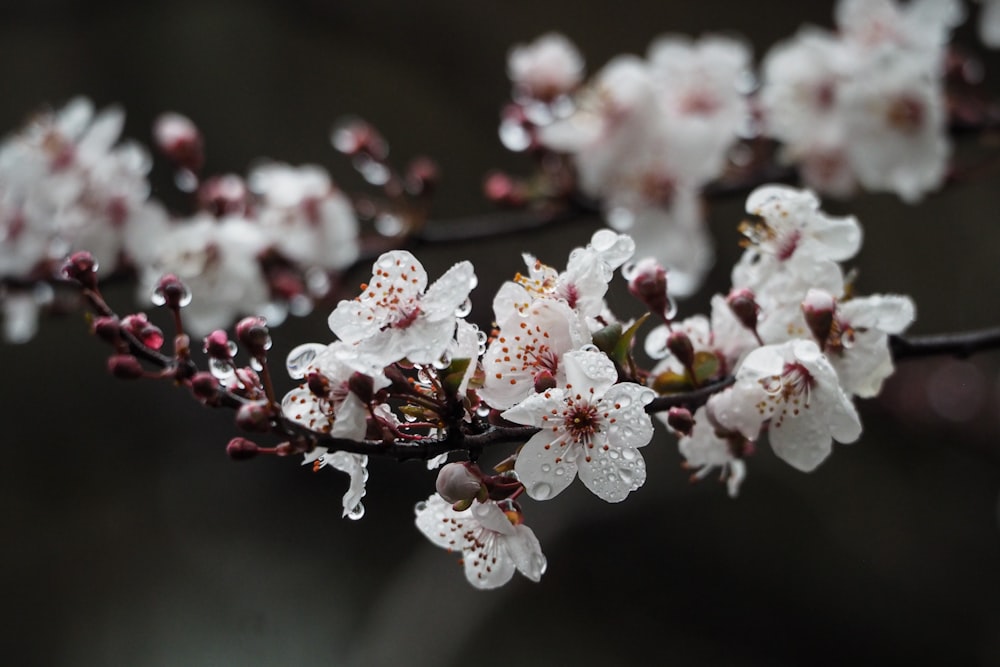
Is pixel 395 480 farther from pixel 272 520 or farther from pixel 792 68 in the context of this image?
pixel 792 68

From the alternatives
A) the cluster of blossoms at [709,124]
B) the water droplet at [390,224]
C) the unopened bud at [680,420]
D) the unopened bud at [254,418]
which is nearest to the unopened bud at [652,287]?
the unopened bud at [680,420]

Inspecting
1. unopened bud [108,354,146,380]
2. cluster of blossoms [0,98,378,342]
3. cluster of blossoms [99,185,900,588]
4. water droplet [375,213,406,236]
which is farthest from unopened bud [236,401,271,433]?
water droplet [375,213,406,236]

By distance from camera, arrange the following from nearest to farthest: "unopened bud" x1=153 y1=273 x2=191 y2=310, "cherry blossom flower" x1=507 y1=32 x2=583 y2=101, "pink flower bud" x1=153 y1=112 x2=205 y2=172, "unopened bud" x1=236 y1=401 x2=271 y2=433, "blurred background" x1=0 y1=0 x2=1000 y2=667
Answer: "unopened bud" x1=236 y1=401 x2=271 y2=433 → "unopened bud" x1=153 y1=273 x2=191 y2=310 → "pink flower bud" x1=153 y1=112 x2=205 y2=172 → "cherry blossom flower" x1=507 y1=32 x2=583 y2=101 → "blurred background" x1=0 y1=0 x2=1000 y2=667

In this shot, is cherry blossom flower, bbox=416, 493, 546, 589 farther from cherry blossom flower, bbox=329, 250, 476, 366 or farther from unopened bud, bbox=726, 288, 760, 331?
unopened bud, bbox=726, 288, 760, 331

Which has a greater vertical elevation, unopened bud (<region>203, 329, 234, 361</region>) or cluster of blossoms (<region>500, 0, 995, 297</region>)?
unopened bud (<region>203, 329, 234, 361</region>)

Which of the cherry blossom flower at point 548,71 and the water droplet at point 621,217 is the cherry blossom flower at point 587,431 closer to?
the water droplet at point 621,217

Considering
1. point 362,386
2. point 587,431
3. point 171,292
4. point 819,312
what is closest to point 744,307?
point 819,312

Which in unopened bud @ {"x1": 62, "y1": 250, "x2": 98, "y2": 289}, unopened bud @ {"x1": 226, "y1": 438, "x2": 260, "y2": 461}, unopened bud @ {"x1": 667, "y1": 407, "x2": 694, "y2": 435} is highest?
unopened bud @ {"x1": 62, "y1": 250, "x2": 98, "y2": 289}
